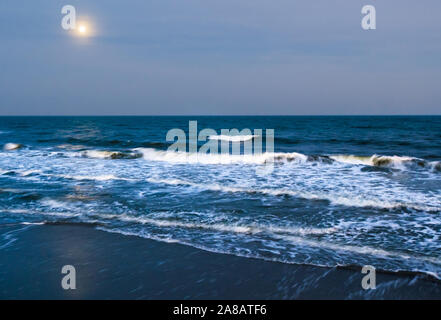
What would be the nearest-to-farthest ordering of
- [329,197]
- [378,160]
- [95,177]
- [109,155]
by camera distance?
[329,197] < [95,177] < [378,160] < [109,155]

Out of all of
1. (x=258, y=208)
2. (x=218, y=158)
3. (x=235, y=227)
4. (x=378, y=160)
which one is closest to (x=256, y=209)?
(x=258, y=208)

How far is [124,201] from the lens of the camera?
9.02 metres

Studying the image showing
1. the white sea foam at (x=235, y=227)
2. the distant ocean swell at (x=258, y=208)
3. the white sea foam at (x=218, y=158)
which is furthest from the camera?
the white sea foam at (x=218, y=158)

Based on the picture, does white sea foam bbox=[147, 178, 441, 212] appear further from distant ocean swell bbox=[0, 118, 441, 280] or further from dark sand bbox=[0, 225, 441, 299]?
dark sand bbox=[0, 225, 441, 299]

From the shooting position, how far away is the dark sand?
4270mm

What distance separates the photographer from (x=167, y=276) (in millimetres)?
4754

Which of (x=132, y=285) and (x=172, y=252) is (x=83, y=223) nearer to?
(x=172, y=252)

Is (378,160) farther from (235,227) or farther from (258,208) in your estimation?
(235,227)

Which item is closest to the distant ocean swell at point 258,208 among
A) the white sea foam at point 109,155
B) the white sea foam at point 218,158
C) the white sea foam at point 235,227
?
the white sea foam at point 235,227

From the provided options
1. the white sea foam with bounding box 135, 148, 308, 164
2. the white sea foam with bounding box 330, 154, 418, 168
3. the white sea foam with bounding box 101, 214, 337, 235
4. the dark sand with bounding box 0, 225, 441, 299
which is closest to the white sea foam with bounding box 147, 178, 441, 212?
the white sea foam with bounding box 101, 214, 337, 235

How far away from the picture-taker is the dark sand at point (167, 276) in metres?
4.27

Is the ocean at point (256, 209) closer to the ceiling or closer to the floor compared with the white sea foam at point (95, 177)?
closer to the floor

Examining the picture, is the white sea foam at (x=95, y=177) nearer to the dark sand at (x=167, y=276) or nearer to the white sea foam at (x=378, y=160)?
the dark sand at (x=167, y=276)
